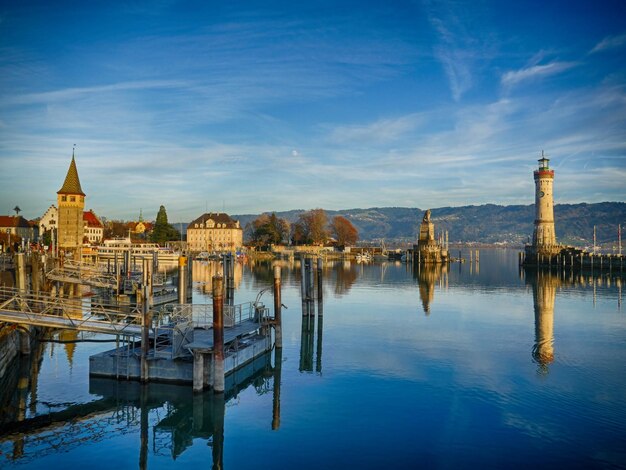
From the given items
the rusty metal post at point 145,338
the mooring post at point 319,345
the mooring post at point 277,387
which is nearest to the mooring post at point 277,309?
the mooring post at point 277,387

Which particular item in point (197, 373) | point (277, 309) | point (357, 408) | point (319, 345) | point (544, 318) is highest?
point (277, 309)

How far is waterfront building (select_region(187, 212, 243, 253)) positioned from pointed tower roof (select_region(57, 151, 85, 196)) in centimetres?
5974

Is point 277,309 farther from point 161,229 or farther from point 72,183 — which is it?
point 161,229

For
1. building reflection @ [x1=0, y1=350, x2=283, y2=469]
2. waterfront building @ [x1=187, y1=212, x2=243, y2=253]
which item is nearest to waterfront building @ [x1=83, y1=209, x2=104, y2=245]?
waterfront building @ [x1=187, y1=212, x2=243, y2=253]

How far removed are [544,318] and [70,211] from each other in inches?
3422

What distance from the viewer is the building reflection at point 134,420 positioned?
16891 millimetres

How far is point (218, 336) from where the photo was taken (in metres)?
20.2

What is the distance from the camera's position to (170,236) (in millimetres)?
141375

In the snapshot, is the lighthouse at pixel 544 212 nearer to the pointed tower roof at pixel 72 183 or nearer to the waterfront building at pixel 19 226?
the pointed tower roof at pixel 72 183

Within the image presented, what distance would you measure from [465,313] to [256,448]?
3081 cm

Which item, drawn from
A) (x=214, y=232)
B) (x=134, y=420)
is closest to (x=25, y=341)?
(x=134, y=420)

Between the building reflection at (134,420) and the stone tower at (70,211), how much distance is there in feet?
279

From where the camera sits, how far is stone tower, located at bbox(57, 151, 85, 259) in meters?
101

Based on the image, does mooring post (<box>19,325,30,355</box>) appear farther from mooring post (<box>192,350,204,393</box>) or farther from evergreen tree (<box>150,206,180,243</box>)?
evergreen tree (<box>150,206,180,243</box>)
